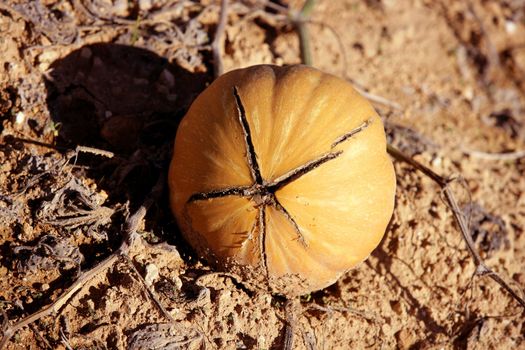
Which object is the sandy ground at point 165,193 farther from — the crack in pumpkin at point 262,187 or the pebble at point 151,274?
the crack in pumpkin at point 262,187

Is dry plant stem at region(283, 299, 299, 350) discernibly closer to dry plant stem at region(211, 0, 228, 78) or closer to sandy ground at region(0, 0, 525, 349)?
sandy ground at region(0, 0, 525, 349)

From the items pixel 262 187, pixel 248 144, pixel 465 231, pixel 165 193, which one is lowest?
pixel 465 231

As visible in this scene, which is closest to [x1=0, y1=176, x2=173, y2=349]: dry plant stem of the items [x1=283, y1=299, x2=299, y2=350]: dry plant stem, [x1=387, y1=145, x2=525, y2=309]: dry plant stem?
[x1=283, y1=299, x2=299, y2=350]: dry plant stem

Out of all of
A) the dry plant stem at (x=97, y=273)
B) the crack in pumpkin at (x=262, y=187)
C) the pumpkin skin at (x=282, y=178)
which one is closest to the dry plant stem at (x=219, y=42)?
the pumpkin skin at (x=282, y=178)

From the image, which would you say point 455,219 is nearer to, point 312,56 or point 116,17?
point 312,56

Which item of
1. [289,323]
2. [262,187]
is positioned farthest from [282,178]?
[289,323]

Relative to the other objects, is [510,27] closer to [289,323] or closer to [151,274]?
[289,323]
